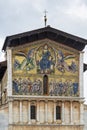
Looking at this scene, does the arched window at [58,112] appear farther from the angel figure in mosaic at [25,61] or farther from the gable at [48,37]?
the gable at [48,37]

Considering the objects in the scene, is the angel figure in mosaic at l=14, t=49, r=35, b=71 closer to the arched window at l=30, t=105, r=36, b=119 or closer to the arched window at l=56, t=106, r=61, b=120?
the arched window at l=30, t=105, r=36, b=119

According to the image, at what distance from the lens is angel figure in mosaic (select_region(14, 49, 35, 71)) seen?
58.2 m

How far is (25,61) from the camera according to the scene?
58469 mm

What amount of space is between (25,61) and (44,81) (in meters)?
2.59

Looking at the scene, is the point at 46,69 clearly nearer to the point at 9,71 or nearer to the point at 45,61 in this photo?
the point at 45,61

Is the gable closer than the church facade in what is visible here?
No

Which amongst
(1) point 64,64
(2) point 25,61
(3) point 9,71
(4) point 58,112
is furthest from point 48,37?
(4) point 58,112

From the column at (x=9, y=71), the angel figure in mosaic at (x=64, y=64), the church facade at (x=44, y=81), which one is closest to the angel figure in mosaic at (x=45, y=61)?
the church facade at (x=44, y=81)

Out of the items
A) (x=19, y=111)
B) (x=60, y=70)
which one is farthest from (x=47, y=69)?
(x=19, y=111)

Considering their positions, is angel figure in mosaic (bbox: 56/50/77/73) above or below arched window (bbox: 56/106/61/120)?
Result: above

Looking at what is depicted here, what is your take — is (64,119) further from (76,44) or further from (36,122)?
(76,44)

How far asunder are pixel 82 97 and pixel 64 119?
2.70 metres

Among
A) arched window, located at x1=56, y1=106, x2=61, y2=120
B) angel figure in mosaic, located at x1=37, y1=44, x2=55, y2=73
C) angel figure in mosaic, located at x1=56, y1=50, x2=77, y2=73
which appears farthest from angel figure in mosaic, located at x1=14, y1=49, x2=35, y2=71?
arched window, located at x1=56, y1=106, x2=61, y2=120

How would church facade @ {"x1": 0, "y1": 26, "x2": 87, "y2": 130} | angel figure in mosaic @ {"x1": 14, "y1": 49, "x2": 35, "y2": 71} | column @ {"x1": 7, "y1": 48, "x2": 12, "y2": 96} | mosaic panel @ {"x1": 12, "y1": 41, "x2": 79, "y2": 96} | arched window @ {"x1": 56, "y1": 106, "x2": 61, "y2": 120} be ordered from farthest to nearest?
arched window @ {"x1": 56, "y1": 106, "x2": 61, "y2": 120}
angel figure in mosaic @ {"x1": 14, "y1": 49, "x2": 35, "y2": 71}
mosaic panel @ {"x1": 12, "y1": 41, "x2": 79, "y2": 96}
church facade @ {"x1": 0, "y1": 26, "x2": 87, "y2": 130}
column @ {"x1": 7, "y1": 48, "x2": 12, "y2": 96}
